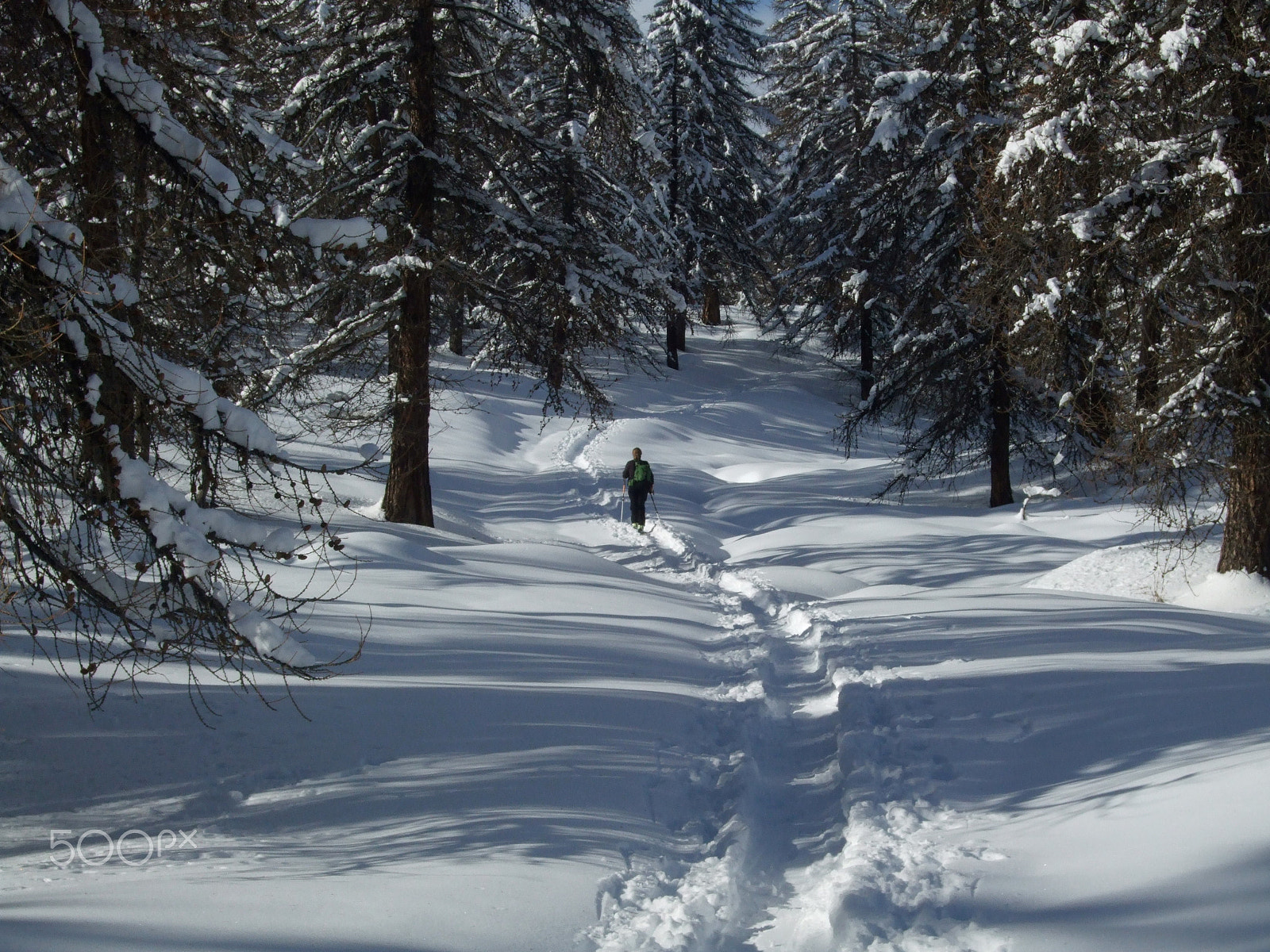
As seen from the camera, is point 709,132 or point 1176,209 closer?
point 1176,209

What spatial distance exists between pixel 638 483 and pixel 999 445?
7.19 meters

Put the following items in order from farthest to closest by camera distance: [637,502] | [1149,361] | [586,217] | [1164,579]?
[637,502] < [586,217] < [1164,579] < [1149,361]

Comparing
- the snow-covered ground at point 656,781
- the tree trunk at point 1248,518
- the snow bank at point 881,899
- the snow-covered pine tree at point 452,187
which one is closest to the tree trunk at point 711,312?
the snow-covered pine tree at point 452,187

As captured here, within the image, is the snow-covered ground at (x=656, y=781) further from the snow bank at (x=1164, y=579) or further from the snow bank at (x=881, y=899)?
the snow bank at (x=1164, y=579)

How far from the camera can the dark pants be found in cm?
1561

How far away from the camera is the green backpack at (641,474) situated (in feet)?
51.0

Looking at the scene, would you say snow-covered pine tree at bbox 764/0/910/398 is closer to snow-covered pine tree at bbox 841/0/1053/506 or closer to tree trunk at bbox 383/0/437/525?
snow-covered pine tree at bbox 841/0/1053/506

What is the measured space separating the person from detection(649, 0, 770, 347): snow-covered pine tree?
12.8m

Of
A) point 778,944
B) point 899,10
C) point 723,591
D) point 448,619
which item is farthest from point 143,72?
point 899,10

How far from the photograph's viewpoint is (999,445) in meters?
17.0

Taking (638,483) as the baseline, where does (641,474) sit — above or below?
above

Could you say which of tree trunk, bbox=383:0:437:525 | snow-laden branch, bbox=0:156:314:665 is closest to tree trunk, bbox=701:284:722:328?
tree trunk, bbox=383:0:437:525

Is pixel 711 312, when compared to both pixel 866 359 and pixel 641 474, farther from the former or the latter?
pixel 641 474

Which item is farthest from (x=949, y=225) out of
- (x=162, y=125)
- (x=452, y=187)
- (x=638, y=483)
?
(x=162, y=125)
